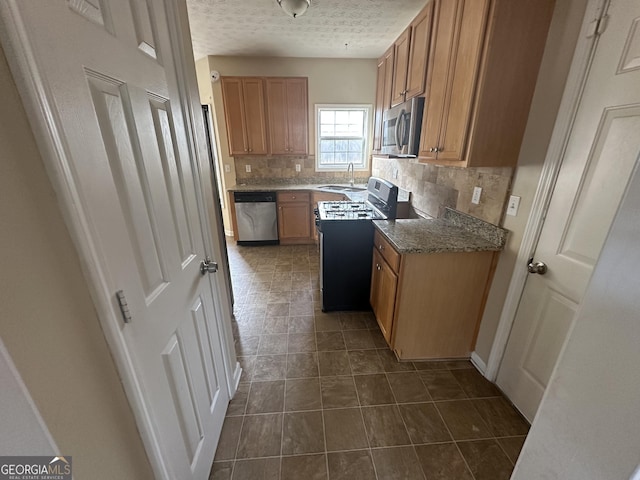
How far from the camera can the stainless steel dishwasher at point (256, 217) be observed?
12.8 feet

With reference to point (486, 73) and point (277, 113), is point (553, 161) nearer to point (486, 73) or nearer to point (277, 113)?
point (486, 73)

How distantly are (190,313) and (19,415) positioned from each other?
720 millimetres

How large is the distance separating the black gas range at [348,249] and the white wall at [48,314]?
179 centimetres

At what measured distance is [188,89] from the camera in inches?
45.5

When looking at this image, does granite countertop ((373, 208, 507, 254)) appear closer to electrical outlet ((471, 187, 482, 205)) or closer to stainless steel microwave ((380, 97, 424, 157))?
electrical outlet ((471, 187, 482, 205))

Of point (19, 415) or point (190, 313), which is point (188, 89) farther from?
point (19, 415)

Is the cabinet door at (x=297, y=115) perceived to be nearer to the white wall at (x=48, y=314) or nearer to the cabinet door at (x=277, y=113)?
the cabinet door at (x=277, y=113)

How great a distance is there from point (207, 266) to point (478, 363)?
1.94 meters

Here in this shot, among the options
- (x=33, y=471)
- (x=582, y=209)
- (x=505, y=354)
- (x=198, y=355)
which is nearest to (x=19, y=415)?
(x=33, y=471)

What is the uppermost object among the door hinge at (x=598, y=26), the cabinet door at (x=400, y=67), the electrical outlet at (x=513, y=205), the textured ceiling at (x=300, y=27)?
the textured ceiling at (x=300, y=27)

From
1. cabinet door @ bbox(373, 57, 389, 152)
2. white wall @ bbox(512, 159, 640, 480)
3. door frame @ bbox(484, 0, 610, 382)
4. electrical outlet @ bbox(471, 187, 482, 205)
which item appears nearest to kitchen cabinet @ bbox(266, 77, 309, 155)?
cabinet door @ bbox(373, 57, 389, 152)

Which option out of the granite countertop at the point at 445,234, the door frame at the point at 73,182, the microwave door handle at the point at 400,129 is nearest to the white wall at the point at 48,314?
the door frame at the point at 73,182

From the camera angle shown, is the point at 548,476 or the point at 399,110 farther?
the point at 399,110
